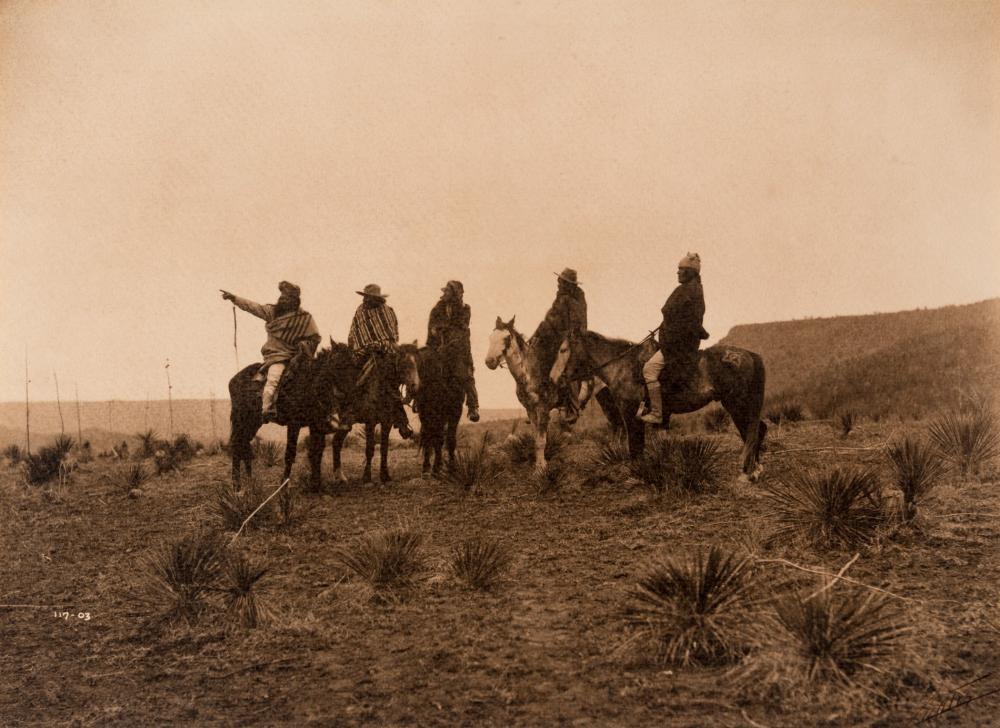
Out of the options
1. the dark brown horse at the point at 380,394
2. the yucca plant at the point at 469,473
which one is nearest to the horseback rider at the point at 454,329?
the dark brown horse at the point at 380,394

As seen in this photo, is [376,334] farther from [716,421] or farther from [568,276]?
[716,421]

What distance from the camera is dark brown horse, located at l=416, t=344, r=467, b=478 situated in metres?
10.6

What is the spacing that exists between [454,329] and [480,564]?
18.8 ft

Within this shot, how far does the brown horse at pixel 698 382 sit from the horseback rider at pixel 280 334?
11.7ft

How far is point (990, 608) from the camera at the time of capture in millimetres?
4602

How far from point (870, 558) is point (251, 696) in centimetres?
446

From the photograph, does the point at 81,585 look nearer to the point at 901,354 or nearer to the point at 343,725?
the point at 343,725

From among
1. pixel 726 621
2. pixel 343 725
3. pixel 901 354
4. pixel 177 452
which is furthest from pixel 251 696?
pixel 901 354

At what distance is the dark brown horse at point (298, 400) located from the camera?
9.45 meters

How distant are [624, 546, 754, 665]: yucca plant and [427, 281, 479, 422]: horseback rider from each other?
654cm

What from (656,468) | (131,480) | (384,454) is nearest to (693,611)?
(656,468)

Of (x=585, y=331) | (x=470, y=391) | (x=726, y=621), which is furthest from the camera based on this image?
(x=470, y=391)

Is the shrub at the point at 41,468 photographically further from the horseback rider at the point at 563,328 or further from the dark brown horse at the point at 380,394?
the horseback rider at the point at 563,328

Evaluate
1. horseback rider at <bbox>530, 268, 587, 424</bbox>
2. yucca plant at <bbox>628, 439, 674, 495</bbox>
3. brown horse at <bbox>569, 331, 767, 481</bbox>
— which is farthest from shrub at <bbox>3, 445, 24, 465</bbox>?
yucca plant at <bbox>628, 439, 674, 495</bbox>
